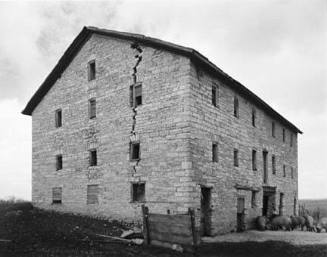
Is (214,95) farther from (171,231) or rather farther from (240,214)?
(171,231)

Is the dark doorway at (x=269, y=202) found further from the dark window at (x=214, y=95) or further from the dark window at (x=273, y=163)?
the dark window at (x=214, y=95)

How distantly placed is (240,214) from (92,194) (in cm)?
844

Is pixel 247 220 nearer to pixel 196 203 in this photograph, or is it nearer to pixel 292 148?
pixel 196 203

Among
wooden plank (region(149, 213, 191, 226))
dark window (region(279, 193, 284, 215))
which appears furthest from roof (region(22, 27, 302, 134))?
wooden plank (region(149, 213, 191, 226))

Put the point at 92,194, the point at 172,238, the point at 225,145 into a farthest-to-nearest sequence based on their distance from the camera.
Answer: the point at 92,194 < the point at 225,145 < the point at 172,238

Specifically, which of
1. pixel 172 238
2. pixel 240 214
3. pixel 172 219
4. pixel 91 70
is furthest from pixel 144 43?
pixel 240 214

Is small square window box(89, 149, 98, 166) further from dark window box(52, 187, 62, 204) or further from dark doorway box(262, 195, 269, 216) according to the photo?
dark doorway box(262, 195, 269, 216)

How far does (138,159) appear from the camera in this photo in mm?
19688

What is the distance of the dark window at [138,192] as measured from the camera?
1952 cm

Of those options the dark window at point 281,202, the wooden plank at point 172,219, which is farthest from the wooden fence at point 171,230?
the dark window at point 281,202

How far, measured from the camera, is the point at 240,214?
22422 millimetres

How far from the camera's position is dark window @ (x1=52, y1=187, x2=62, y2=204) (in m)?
24.9

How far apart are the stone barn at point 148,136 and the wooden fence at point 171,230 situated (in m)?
2.47

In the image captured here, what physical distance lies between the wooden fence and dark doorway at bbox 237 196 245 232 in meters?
8.14
